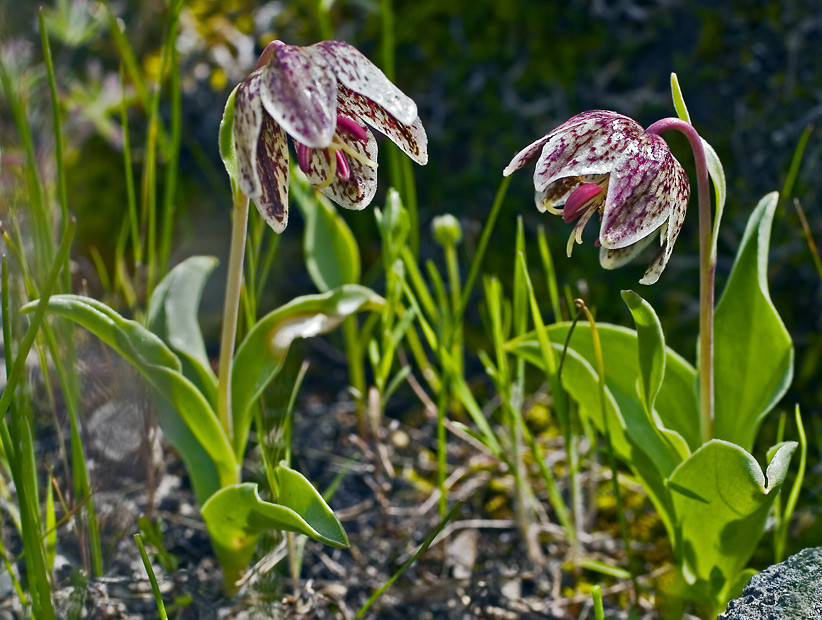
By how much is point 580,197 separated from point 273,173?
1.27 feet

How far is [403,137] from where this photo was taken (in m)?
1.10

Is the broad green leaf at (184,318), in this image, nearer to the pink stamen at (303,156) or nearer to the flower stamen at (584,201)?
the pink stamen at (303,156)

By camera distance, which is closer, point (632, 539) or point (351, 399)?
point (632, 539)

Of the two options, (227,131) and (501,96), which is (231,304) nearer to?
(227,131)

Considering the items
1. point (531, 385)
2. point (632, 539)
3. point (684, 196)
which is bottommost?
point (632, 539)

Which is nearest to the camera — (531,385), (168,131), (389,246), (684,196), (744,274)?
(684,196)

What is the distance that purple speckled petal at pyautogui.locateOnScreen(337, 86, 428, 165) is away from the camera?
1097mm

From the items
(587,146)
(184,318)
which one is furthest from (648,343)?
(184,318)

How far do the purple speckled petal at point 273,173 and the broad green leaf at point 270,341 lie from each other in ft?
0.61

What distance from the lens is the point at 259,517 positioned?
3.51 feet

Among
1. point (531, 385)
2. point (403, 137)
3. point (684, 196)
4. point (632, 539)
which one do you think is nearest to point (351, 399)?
point (531, 385)

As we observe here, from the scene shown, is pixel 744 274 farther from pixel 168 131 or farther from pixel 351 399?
pixel 168 131

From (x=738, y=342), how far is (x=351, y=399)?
32.3 inches

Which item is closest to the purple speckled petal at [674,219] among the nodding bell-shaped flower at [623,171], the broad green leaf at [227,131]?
the nodding bell-shaped flower at [623,171]
